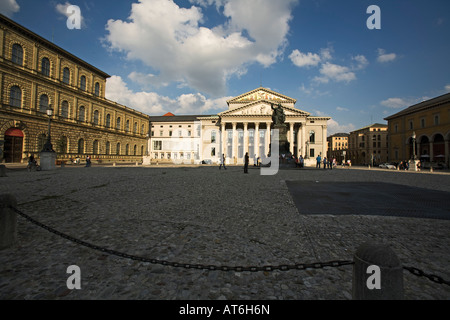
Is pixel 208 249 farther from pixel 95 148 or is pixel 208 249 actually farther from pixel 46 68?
pixel 95 148

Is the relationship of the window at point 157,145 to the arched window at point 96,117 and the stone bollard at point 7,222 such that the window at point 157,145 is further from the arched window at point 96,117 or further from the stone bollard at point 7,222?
the stone bollard at point 7,222

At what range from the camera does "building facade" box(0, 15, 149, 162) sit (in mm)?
28703

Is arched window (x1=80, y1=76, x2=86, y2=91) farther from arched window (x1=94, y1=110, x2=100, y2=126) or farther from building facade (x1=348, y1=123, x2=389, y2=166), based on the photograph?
building facade (x1=348, y1=123, x2=389, y2=166)

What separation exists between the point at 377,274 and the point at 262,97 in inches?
2398

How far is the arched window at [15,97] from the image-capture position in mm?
29094

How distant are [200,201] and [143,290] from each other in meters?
4.18

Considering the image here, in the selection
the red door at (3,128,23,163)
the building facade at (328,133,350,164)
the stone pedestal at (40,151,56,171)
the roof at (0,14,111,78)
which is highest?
the roof at (0,14,111,78)

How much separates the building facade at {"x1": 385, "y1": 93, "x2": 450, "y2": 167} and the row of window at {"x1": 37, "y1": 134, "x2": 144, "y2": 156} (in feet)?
201

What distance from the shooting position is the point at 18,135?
29.8 metres

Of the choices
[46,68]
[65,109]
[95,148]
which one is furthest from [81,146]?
[46,68]

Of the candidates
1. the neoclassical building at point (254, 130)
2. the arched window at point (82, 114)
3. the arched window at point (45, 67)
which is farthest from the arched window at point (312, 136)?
the arched window at point (45, 67)

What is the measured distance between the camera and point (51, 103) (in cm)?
3469

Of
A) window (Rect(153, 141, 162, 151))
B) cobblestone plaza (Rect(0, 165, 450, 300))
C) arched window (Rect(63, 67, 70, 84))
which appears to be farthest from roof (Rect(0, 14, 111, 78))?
cobblestone plaza (Rect(0, 165, 450, 300))
